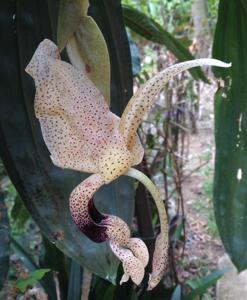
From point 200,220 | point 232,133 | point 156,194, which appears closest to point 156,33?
point 232,133

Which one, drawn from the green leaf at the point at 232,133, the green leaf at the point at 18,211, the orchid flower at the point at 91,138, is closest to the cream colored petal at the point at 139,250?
the orchid flower at the point at 91,138

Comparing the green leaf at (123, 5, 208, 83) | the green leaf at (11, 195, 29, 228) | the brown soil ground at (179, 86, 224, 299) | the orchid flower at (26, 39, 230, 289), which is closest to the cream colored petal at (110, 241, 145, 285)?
the orchid flower at (26, 39, 230, 289)

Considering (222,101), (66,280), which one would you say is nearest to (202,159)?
(66,280)

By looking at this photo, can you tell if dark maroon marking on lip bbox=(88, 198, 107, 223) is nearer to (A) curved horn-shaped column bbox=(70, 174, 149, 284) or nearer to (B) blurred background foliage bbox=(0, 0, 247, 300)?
(A) curved horn-shaped column bbox=(70, 174, 149, 284)

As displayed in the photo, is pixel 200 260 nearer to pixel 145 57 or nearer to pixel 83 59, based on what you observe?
pixel 145 57

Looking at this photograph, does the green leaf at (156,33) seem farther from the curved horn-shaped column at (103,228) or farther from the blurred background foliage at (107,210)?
the curved horn-shaped column at (103,228)

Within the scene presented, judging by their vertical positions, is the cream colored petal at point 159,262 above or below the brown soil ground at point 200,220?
above
